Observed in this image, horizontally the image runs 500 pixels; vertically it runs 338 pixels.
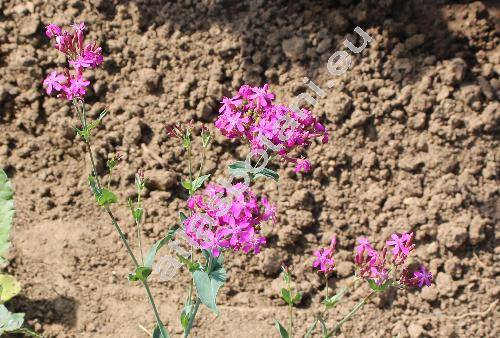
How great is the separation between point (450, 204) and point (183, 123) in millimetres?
1530

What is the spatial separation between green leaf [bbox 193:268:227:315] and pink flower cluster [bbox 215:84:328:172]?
1.61 feet

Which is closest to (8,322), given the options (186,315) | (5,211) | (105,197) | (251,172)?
(5,211)

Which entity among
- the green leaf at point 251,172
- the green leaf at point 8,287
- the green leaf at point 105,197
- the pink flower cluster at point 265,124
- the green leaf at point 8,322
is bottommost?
the green leaf at point 8,287

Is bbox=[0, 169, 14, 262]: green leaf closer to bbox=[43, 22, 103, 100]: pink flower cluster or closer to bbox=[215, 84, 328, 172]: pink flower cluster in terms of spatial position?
bbox=[43, 22, 103, 100]: pink flower cluster

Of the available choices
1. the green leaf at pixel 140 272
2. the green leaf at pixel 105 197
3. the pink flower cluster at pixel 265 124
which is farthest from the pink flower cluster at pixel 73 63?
the green leaf at pixel 140 272

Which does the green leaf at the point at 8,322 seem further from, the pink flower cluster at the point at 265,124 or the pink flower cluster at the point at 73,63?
the pink flower cluster at the point at 265,124

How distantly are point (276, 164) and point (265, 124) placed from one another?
138cm

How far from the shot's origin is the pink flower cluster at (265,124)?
8.09 feet

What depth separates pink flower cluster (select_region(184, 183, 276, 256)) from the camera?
232 cm

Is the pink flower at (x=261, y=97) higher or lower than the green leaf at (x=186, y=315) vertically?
higher

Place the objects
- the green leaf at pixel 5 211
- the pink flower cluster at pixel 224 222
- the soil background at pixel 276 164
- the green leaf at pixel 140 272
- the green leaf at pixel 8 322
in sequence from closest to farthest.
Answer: the pink flower cluster at pixel 224 222 → the green leaf at pixel 140 272 → the green leaf at pixel 8 322 → the green leaf at pixel 5 211 → the soil background at pixel 276 164

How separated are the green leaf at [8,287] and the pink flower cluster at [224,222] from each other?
1.44 meters

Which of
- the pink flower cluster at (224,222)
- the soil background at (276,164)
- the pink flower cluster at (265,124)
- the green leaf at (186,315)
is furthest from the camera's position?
the soil background at (276,164)

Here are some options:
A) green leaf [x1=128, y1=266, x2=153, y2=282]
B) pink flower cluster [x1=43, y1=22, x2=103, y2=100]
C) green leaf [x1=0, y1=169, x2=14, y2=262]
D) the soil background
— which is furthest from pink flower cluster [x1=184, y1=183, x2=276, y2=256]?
green leaf [x1=0, y1=169, x2=14, y2=262]
